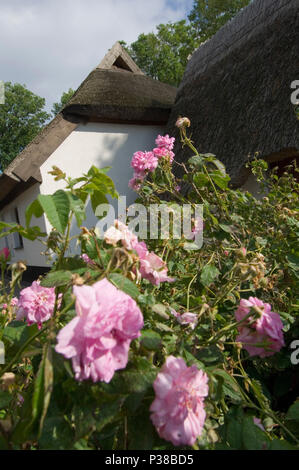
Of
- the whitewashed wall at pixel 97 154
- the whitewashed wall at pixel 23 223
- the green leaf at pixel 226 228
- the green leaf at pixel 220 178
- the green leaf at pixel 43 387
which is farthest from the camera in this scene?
the whitewashed wall at pixel 23 223

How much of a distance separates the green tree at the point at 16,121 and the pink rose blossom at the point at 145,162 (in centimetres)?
2675

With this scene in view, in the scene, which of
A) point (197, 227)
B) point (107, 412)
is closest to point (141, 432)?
point (107, 412)

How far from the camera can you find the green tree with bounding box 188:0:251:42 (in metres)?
15.1

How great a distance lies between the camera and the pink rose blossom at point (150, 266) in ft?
1.95

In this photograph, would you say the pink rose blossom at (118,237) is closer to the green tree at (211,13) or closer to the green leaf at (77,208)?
the green leaf at (77,208)

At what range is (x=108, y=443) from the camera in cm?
44

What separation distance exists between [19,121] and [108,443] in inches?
1145

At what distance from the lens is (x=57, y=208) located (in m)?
0.53

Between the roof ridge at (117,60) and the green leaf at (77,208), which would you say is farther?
the roof ridge at (117,60)

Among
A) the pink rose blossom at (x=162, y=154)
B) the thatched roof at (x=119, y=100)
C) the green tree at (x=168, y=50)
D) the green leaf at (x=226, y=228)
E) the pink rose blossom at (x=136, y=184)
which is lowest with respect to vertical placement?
the green leaf at (x=226, y=228)

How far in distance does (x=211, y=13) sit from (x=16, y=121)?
1679cm

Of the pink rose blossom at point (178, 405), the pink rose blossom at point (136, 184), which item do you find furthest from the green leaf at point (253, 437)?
the pink rose blossom at point (136, 184)

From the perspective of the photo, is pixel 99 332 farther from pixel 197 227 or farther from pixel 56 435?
pixel 197 227
